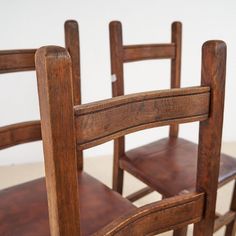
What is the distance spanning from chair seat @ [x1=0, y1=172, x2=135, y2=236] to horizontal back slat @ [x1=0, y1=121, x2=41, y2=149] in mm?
124

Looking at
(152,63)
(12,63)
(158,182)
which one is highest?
(12,63)

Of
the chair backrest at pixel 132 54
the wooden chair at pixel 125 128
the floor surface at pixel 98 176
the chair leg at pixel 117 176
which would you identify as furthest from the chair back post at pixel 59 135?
the floor surface at pixel 98 176

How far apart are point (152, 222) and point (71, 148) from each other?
9.0 inches

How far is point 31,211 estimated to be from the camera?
72 cm

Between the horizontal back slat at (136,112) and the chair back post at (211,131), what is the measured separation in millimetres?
16

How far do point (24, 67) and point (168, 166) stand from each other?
556mm

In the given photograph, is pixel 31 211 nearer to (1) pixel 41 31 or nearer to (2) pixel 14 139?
(2) pixel 14 139

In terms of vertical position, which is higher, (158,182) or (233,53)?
(233,53)

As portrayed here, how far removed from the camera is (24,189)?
0.81 m

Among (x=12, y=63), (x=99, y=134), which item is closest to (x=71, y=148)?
(x=99, y=134)

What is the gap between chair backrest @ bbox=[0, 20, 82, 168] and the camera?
805mm

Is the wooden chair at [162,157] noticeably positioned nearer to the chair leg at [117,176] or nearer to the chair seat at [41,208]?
the chair leg at [117,176]

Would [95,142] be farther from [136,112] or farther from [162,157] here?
[162,157]

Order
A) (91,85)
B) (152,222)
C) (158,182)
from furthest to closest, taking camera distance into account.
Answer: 1. (91,85)
2. (158,182)
3. (152,222)
